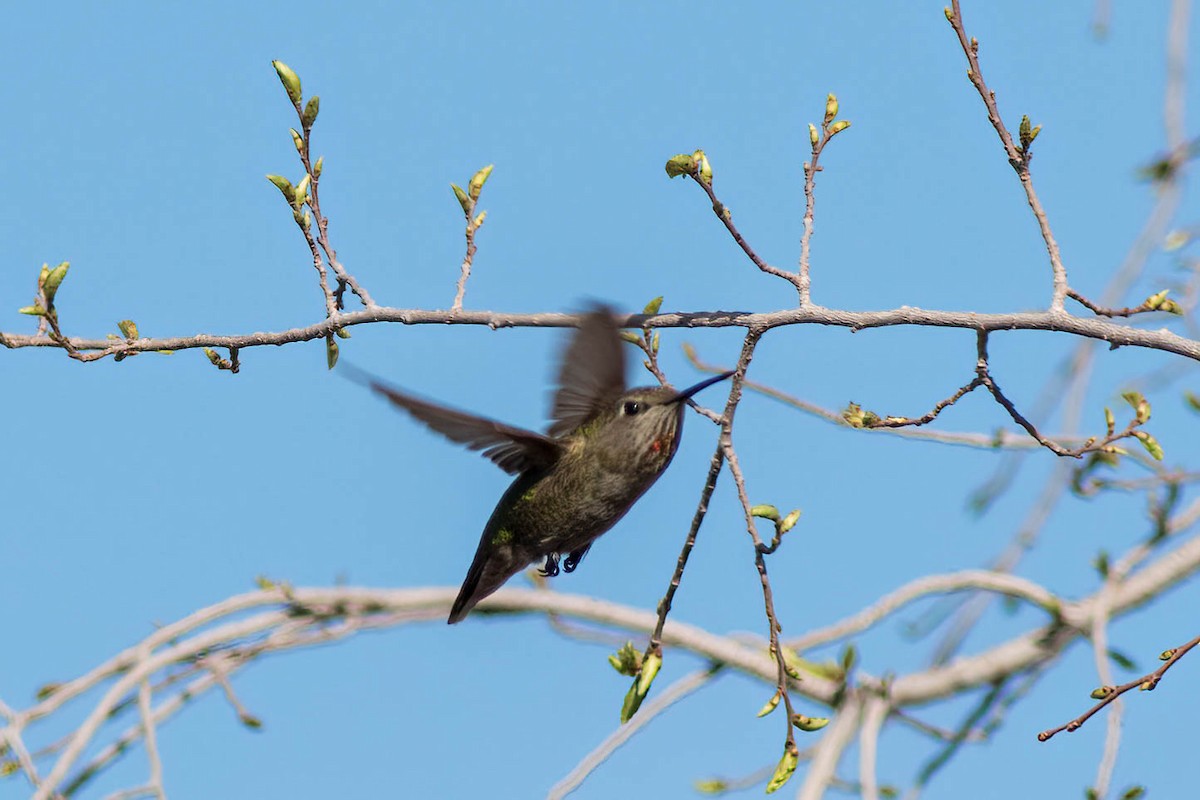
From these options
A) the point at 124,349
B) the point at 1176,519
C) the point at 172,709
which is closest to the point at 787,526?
the point at 124,349

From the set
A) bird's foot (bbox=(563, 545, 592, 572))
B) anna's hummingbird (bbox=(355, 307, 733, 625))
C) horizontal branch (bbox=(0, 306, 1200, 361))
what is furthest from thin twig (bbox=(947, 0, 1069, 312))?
bird's foot (bbox=(563, 545, 592, 572))

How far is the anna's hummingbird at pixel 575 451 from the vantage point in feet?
12.4

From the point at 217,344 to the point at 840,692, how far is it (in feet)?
11.2

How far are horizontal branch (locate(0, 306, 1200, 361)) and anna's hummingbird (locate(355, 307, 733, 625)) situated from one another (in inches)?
7.8

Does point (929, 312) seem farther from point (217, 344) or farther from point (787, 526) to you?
point (217, 344)

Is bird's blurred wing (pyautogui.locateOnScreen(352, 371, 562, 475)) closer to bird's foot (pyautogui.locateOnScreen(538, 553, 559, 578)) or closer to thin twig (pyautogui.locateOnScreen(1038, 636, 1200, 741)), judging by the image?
bird's foot (pyautogui.locateOnScreen(538, 553, 559, 578))

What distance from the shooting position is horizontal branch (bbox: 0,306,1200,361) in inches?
135

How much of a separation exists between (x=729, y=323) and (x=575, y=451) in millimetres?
866

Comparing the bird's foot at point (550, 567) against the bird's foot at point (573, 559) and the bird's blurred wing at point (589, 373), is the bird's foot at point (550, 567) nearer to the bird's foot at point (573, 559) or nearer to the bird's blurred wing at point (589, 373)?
the bird's foot at point (573, 559)

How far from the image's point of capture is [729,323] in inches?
137

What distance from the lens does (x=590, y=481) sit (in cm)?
403

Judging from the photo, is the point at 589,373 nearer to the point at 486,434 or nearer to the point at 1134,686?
the point at 486,434

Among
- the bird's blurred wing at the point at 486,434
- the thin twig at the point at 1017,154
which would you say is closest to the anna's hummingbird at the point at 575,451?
the bird's blurred wing at the point at 486,434

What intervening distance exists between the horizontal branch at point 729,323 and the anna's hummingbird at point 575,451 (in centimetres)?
20
